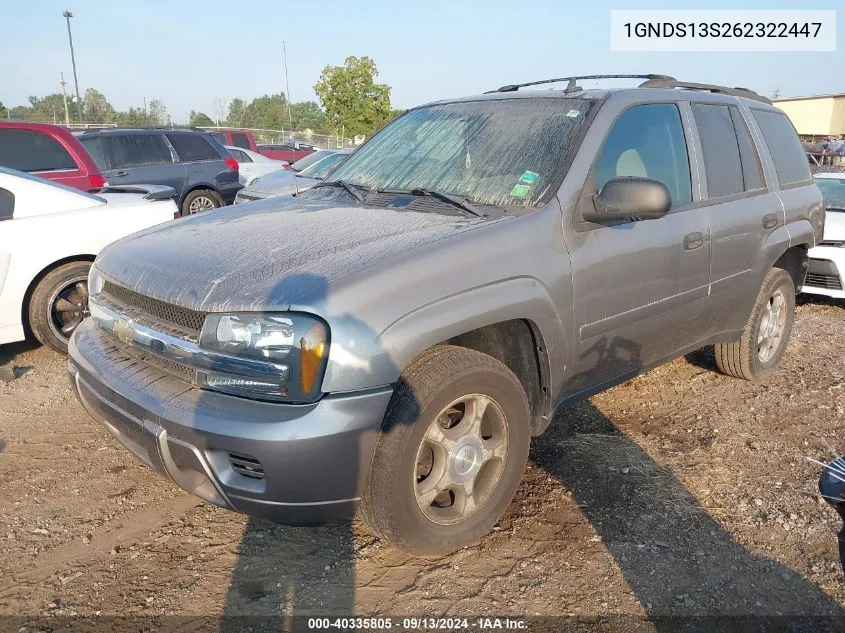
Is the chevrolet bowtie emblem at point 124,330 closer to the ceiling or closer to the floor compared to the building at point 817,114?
closer to the floor

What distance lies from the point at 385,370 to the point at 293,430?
0.36 meters

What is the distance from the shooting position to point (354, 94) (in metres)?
40.1

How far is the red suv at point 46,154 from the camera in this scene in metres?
7.27

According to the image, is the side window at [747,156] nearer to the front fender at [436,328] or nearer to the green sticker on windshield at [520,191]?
the green sticker on windshield at [520,191]

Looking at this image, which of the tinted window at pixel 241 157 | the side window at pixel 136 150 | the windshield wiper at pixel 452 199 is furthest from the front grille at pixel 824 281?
the tinted window at pixel 241 157

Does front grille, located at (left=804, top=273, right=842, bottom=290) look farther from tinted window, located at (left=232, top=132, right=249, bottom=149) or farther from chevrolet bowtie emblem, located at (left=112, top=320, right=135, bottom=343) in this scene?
tinted window, located at (left=232, top=132, right=249, bottom=149)

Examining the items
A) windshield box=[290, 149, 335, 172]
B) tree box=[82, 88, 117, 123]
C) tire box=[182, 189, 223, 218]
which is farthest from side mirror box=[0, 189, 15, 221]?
tree box=[82, 88, 117, 123]

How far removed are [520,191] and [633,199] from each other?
49 centimetres

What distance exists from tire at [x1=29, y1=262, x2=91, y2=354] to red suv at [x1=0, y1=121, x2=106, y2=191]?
2.69 meters

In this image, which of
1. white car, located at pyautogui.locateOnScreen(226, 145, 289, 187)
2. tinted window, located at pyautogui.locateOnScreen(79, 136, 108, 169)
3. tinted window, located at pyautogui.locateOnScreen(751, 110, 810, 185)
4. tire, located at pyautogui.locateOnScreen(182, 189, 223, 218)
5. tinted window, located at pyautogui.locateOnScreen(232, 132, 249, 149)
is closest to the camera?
tinted window, located at pyautogui.locateOnScreen(751, 110, 810, 185)

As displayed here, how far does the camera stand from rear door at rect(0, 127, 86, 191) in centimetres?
726

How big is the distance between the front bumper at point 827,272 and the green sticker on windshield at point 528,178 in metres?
4.81

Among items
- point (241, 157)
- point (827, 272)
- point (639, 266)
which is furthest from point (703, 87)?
point (241, 157)

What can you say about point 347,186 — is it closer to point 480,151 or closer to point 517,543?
point 480,151
